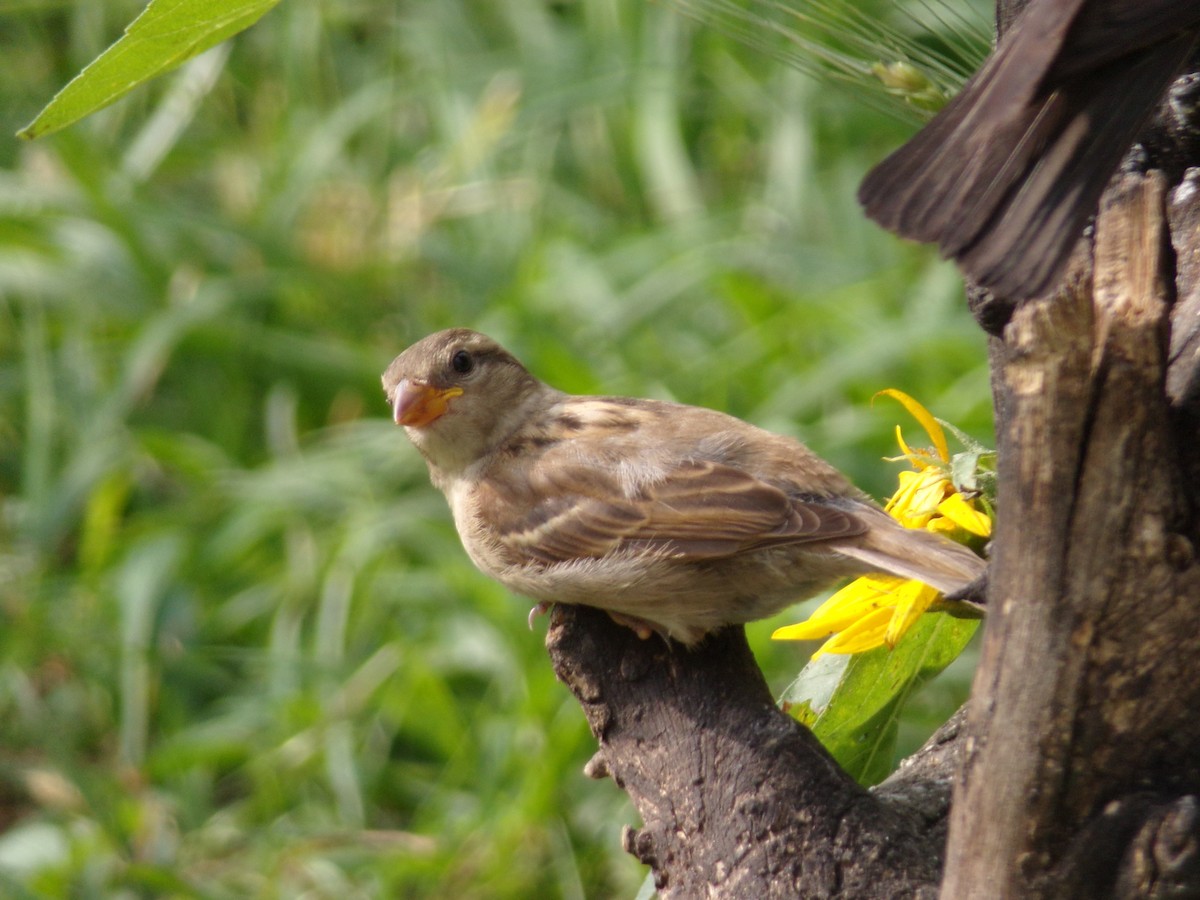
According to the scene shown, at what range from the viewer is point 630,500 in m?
2.77

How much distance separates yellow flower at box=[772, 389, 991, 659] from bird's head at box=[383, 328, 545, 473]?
1250 millimetres

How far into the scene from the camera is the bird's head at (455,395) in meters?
3.08

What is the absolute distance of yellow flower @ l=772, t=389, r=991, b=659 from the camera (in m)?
1.94

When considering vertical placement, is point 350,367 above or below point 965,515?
above

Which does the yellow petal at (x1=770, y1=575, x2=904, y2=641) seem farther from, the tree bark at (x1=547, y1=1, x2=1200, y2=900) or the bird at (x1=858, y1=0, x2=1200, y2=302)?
the bird at (x1=858, y1=0, x2=1200, y2=302)

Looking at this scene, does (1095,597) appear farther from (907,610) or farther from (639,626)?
(639,626)

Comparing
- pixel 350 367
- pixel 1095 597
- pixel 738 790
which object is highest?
pixel 350 367

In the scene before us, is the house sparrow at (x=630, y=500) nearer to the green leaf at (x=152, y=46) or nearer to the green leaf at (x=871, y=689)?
the green leaf at (x=871, y=689)

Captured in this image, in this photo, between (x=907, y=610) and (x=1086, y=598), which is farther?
(x=907, y=610)

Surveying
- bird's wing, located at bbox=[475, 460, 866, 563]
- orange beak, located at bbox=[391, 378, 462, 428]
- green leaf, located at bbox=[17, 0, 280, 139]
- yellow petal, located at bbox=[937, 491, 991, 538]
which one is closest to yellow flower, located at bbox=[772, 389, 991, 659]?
yellow petal, located at bbox=[937, 491, 991, 538]

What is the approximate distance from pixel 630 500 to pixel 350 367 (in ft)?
9.11

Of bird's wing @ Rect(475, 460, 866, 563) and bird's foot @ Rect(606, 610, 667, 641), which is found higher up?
bird's wing @ Rect(475, 460, 866, 563)

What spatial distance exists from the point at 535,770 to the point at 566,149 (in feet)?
9.31

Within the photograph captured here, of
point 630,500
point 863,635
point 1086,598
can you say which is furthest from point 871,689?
point 630,500
